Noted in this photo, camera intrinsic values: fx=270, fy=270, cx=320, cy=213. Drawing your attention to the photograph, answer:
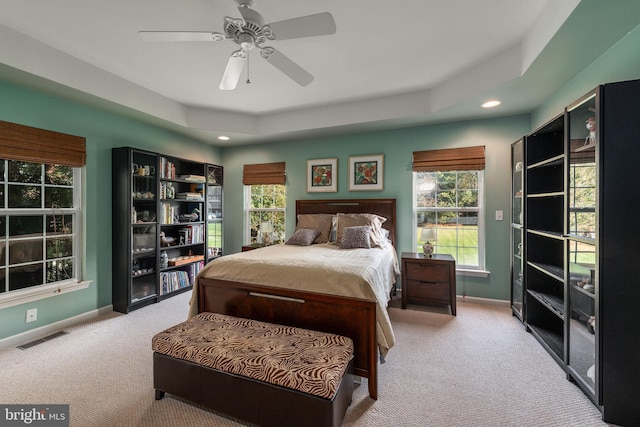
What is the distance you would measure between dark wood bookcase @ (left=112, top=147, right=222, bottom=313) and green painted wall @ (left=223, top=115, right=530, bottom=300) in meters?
0.58

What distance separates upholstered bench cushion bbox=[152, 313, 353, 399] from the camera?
1406mm

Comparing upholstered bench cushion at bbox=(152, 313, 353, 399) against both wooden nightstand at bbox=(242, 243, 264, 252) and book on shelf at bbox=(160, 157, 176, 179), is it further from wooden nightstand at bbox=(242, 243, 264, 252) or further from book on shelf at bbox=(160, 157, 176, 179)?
book on shelf at bbox=(160, 157, 176, 179)

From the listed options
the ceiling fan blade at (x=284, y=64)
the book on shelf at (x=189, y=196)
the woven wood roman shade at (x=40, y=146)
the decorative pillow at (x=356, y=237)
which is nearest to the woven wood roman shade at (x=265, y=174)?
the book on shelf at (x=189, y=196)

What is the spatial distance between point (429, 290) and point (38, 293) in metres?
4.18

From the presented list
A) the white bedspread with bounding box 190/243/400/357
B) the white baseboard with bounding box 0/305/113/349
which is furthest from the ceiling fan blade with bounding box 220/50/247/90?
the white baseboard with bounding box 0/305/113/349

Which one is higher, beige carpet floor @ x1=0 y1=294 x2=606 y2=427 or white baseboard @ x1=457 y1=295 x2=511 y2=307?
white baseboard @ x1=457 y1=295 x2=511 y2=307

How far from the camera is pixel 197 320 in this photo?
6.72ft

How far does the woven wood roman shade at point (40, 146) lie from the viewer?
2.46 meters

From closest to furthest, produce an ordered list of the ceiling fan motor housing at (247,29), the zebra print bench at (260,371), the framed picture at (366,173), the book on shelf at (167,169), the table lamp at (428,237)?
the zebra print bench at (260,371)
the ceiling fan motor housing at (247,29)
the table lamp at (428,237)
the book on shelf at (167,169)
the framed picture at (366,173)

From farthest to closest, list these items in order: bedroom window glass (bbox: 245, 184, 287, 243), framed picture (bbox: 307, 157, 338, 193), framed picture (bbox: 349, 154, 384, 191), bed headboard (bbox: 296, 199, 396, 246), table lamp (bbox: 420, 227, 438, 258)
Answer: bedroom window glass (bbox: 245, 184, 287, 243) < framed picture (bbox: 307, 157, 338, 193) < framed picture (bbox: 349, 154, 384, 191) < bed headboard (bbox: 296, 199, 396, 246) < table lamp (bbox: 420, 227, 438, 258)

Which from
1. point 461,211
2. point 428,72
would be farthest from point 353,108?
point 461,211

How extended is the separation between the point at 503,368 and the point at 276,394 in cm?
181

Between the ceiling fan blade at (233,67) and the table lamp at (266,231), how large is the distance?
241cm

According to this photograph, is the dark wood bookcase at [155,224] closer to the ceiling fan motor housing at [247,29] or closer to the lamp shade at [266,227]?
the lamp shade at [266,227]
